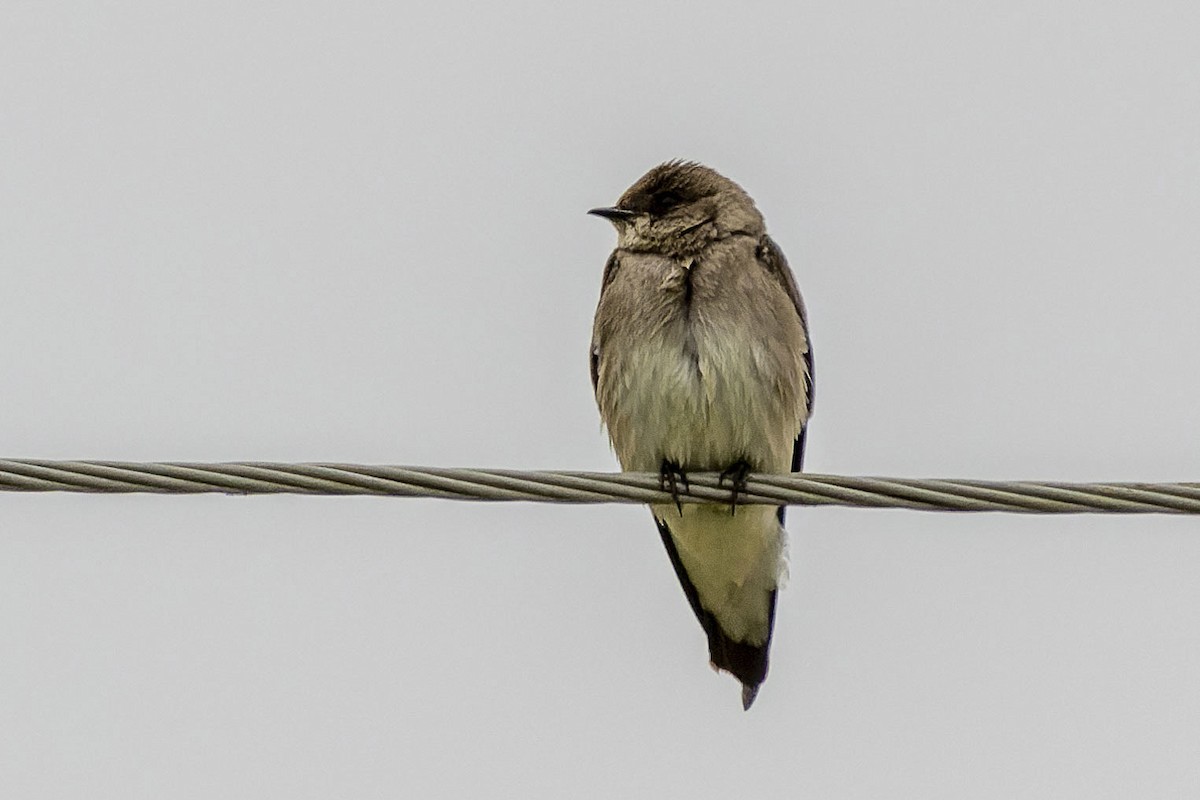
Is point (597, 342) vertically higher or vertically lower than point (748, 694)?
higher

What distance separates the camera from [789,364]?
8.20 m

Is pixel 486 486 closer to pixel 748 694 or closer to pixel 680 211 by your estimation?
pixel 680 211

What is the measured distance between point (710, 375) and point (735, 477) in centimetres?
56

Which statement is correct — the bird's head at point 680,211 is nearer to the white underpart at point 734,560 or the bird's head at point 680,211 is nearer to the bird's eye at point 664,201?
the bird's eye at point 664,201

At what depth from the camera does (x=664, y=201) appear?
9.00 metres

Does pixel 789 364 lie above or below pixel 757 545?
above

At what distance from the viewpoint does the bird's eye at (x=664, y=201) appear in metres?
8.95

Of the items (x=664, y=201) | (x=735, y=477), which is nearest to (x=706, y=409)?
(x=735, y=477)

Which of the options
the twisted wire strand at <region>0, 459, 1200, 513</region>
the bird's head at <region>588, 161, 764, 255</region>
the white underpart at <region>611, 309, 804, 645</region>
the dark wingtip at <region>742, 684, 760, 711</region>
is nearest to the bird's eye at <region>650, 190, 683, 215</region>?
the bird's head at <region>588, 161, 764, 255</region>

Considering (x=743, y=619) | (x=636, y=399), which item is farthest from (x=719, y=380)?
(x=743, y=619)

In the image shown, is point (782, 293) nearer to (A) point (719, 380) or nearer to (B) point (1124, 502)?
(A) point (719, 380)

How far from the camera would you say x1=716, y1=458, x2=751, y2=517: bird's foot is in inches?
274

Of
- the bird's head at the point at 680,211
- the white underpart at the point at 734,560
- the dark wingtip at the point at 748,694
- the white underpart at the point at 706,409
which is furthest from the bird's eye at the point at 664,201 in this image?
the dark wingtip at the point at 748,694

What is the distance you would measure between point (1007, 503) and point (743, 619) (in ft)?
12.1
